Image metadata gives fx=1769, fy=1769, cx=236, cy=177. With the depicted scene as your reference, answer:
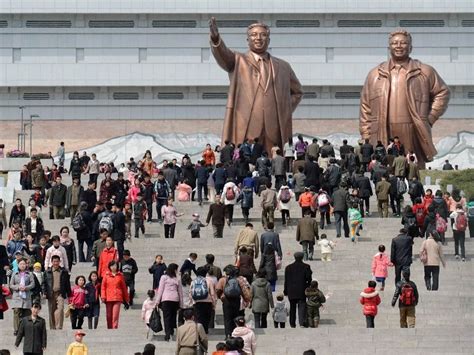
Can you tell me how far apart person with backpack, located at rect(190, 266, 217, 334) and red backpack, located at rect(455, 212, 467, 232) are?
7532 millimetres

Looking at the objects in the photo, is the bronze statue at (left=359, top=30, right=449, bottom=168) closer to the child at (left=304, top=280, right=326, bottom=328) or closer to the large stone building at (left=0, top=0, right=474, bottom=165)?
the child at (left=304, top=280, right=326, bottom=328)

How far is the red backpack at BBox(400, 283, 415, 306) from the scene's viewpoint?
27.0 m

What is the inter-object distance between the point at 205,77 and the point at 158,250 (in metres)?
42.0

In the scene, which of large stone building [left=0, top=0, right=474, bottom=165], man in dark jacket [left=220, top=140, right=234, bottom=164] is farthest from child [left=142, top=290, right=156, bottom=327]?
large stone building [left=0, top=0, right=474, bottom=165]

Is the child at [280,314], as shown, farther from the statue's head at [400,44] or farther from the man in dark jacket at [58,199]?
the statue's head at [400,44]

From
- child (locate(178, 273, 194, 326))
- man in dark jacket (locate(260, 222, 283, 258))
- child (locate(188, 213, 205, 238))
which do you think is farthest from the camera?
child (locate(188, 213, 205, 238))

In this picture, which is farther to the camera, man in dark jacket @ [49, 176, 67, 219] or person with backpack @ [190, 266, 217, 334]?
man in dark jacket @ [49, 176, 67, 219]

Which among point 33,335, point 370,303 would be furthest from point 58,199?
point 33,335

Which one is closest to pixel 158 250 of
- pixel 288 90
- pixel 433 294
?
pixel 433 294

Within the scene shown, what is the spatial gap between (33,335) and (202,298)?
285 cm

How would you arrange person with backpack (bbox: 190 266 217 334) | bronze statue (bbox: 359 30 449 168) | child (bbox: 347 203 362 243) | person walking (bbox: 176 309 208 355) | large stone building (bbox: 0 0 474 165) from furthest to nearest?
large stone building (bbox: 0 0 474 165) → bronze statue (bbox: 359 30 449 168) → child (bbox: 347 203 362 243) → person with backpack (bbox: 190 266 217 334) → person walking (bbox: 176 309 208 355)

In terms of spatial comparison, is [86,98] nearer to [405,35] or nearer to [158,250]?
[405,35]

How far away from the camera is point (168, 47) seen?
247 feet

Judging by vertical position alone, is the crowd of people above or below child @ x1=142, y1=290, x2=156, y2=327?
above
